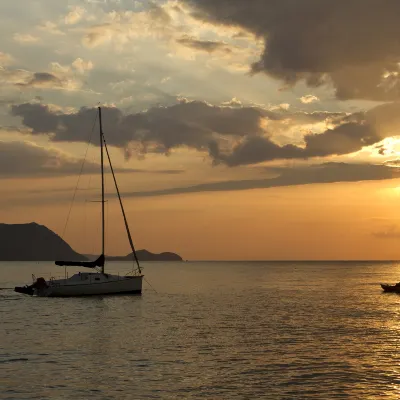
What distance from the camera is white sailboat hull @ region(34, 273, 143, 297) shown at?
88.4m

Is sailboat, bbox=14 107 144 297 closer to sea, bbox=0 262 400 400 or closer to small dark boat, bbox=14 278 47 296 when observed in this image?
small dark boat, bbox=14 278 47 296

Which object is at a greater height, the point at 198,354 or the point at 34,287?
the point at 34,287

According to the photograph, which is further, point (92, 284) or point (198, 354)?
point (92, 284)

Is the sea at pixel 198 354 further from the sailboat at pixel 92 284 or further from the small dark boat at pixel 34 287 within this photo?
the small dark boat at pixel 34 287

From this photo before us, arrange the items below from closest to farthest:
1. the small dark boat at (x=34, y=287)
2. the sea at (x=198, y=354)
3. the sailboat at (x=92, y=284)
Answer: the sea at (x=198, y=354)
the sailboat at (x=92, y=284)
the small dark boat at (x=34, y=287)

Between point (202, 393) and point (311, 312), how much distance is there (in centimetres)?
4706

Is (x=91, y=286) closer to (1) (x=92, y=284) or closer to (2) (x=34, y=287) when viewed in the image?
(1) (x=92, y=284)

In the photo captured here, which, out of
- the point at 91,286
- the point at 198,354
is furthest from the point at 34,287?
the point at 198,354

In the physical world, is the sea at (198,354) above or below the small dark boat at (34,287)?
below

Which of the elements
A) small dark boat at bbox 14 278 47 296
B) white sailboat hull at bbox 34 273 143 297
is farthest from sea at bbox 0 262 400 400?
small dark boat at bbox 14 278 47 296

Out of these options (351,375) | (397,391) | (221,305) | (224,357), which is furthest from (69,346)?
(221,305)

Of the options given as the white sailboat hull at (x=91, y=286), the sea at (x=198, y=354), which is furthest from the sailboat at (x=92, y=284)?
the sea at (x=198, y=354)

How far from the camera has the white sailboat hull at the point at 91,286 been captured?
88.4 metres

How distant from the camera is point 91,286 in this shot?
88.3 meters
